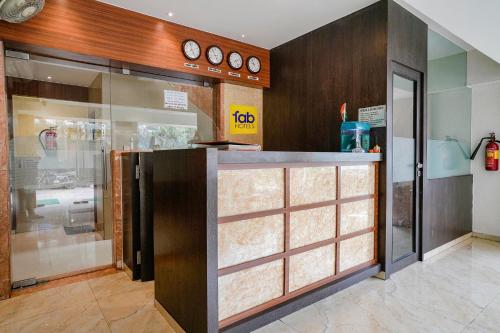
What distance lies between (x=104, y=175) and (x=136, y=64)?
1.28 metres

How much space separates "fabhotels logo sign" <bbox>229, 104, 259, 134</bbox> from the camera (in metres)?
4.02

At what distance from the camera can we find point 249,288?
1.95 metres

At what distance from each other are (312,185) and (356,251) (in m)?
0.93

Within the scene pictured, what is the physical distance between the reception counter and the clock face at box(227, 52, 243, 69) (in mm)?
2038

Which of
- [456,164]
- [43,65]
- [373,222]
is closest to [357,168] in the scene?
[373,222]

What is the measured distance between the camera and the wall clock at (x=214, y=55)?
140 inches

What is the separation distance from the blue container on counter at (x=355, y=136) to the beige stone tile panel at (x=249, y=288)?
1447 mm

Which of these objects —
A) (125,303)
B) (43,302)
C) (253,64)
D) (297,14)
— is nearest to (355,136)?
(297,14)

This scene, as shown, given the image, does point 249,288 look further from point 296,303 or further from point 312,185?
point 312,185

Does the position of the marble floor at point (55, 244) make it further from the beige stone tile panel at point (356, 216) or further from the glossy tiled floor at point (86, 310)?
the beige stone tile panel at point (356, 216)

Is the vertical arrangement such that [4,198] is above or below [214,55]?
below

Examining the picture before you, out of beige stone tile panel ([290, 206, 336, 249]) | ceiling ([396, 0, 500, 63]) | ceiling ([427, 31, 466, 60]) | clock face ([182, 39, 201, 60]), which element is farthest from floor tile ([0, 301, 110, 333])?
ceiling ([427, 31, 466, 60])

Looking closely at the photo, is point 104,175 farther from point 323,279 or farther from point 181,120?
point 323,279

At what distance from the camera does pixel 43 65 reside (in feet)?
9.27
